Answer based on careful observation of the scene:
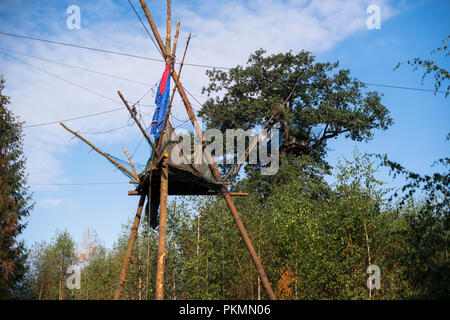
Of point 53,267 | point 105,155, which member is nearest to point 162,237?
point 105,155

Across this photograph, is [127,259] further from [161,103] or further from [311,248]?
[311,248]

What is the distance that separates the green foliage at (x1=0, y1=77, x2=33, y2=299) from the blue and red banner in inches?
435

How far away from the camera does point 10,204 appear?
19438 mm

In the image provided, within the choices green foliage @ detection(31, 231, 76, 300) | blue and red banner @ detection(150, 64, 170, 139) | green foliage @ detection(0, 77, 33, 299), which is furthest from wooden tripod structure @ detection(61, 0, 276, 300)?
green foliage @ detection(31, 231, 76, 300)

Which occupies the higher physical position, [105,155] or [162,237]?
[105,155]

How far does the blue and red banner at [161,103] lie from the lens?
10.5 metres

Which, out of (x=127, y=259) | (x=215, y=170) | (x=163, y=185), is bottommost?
(x=127, y=259)

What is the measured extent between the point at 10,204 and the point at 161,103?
1247 cm

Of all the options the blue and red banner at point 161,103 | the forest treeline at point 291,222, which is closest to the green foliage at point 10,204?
the forest treeline at point 291,222

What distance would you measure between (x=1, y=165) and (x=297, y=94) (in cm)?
1552

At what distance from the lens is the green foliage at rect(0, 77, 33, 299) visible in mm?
18328

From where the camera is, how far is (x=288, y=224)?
1491 cm
